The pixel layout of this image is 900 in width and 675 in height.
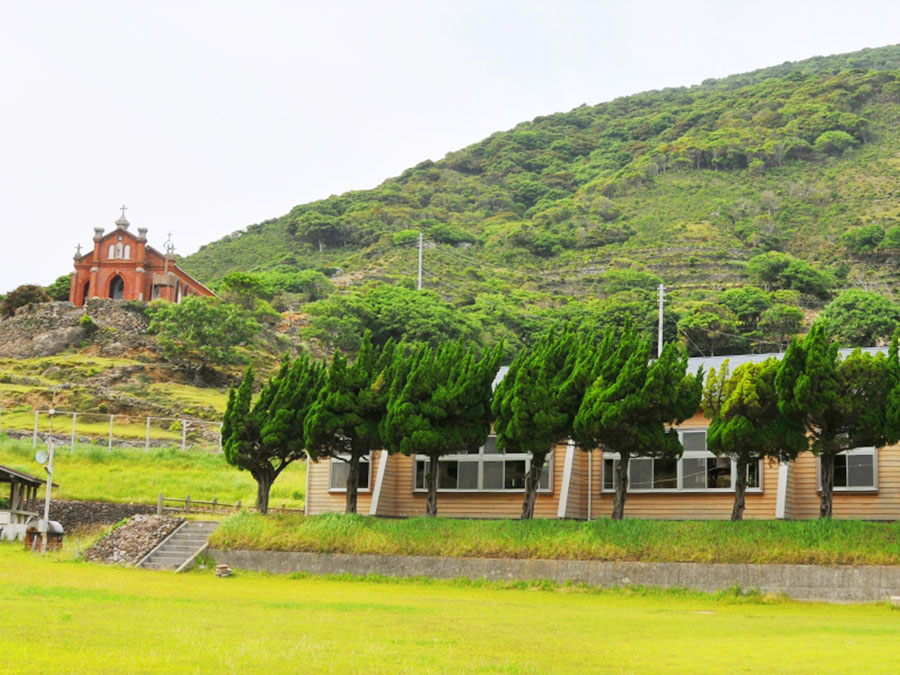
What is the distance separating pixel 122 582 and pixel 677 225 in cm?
8815

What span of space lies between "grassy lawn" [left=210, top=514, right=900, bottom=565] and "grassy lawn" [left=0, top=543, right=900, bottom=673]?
94 cm

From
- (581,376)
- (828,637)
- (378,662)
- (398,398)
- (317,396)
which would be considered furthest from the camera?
(317,396)

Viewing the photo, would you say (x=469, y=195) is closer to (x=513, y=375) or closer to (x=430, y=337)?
→ (x=430, y=337)

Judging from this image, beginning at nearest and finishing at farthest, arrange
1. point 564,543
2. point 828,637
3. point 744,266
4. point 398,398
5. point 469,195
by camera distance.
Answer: point 828,637 → point 564,543 → point 398,398 → point 744,266 → point 469,195

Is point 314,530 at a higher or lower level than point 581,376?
lower

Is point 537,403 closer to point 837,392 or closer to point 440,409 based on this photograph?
point 440,409

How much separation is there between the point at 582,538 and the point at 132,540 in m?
11.4

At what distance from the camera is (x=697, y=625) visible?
49.4 feet

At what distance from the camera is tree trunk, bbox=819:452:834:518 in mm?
21203

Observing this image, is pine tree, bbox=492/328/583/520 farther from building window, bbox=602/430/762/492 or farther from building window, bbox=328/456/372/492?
building window, bbox=328/456/372/492

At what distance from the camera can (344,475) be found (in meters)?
28.7

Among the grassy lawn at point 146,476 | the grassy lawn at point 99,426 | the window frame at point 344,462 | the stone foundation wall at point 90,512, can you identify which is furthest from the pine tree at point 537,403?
the grassy lawn at point 99,426

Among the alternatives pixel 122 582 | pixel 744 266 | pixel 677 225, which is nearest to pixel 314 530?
pixel 122 582

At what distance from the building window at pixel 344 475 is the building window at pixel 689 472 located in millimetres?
6720
